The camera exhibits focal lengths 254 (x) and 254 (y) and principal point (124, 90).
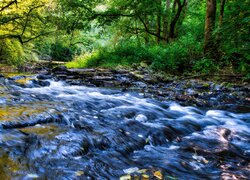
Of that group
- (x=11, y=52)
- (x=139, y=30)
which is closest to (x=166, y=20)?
(x=139, y=30)

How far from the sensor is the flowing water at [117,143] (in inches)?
89.1

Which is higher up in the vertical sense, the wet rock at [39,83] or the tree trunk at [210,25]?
the tree trunk at [210,25]

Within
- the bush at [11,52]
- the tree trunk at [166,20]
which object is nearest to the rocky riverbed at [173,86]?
the bush at [11,52]

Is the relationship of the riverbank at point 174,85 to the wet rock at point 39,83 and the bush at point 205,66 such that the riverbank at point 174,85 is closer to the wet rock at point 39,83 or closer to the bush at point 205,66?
the wet rock at point 39,83

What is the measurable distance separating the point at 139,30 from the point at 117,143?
13.3 meters

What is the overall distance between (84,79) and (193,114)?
4.22 m

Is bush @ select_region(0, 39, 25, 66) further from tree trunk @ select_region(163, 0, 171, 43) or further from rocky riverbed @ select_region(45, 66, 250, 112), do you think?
tree trunk @ select_region(163, 0, 171, 43)

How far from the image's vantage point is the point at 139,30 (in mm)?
15531

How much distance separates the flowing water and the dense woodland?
4.10 m

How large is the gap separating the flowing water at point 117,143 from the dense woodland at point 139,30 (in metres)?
4.10

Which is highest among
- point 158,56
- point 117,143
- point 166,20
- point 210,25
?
point 166,20

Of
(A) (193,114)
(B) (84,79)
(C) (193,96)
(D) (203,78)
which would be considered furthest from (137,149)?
(D) (203,78)

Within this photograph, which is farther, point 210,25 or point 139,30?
point 139,30

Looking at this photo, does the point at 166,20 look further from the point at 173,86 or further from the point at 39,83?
the point at 39,83
